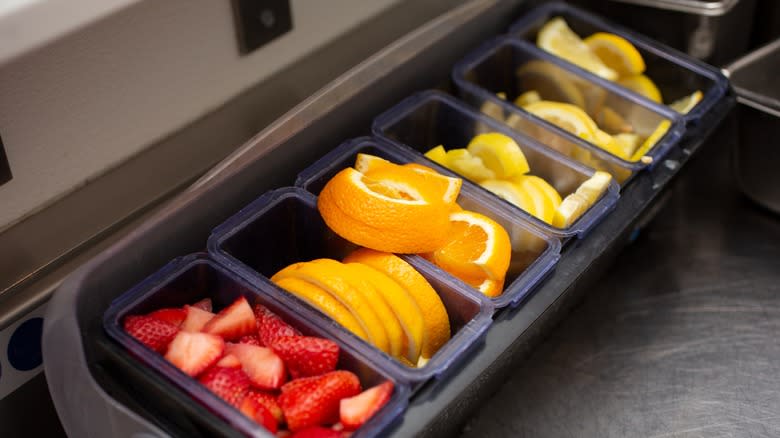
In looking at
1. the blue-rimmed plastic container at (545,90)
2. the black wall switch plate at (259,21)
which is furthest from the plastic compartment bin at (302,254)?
the blue-rimmed plastic container at (545,90)

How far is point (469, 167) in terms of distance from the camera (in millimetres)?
1207

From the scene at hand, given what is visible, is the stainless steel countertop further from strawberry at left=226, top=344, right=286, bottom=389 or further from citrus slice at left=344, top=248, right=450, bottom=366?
strawberry at left=226, top=344, right=286, bottom=389

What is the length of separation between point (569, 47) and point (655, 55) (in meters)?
0.14

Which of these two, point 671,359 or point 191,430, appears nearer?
point 191,430

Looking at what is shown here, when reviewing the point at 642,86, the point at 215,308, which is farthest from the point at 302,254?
the point at 642,86

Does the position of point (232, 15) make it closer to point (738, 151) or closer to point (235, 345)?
point (235, 345)

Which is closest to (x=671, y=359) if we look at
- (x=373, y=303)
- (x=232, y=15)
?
(x=373, y=303)

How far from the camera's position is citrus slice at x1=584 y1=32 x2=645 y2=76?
1.44 metres

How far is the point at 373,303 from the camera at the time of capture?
969mm

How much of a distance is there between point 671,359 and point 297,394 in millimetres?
617

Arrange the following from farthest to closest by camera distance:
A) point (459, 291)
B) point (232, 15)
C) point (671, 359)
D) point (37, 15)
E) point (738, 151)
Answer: point (738, 151)
point (671, 359)
point (232, 15)
point (459, 291)
point (37, 15)

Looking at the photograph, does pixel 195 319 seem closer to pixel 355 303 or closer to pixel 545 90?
pixel 355 303

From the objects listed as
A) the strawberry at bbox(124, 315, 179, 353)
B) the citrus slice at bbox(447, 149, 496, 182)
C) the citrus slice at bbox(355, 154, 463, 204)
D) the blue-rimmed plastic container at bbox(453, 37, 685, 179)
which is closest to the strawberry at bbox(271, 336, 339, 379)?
the strawberry at bbox(124, 315, 179, 353)

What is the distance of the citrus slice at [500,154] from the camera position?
1.20 m
